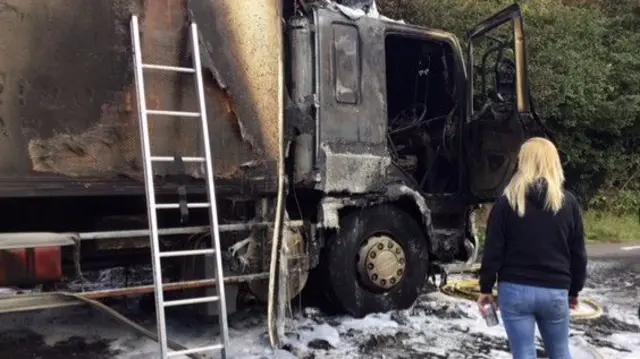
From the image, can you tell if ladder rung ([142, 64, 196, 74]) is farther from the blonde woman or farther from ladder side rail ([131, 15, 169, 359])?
the blonde woman

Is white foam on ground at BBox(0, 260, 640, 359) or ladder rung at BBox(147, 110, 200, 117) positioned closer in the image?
ladder rung at BBox(147, 110, 200, 117)

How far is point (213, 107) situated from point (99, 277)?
2.52 m

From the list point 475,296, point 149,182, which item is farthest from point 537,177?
point 475,296

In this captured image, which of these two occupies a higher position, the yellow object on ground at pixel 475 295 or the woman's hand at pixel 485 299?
the woman's hand at pixel 485 299

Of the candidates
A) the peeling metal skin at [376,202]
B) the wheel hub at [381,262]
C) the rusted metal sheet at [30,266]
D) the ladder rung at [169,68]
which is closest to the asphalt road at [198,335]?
the wheel hub at [381,262]

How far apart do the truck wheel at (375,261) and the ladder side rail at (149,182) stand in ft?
5.72

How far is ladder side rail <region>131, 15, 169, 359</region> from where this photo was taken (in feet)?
12.4

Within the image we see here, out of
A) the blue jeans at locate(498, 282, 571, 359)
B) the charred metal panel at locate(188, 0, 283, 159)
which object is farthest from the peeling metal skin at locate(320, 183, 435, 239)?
the blue jeans at locate(498, 282, 571, 359)

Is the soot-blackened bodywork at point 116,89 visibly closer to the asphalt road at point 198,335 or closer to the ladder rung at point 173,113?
the ladder rung at point 173,113

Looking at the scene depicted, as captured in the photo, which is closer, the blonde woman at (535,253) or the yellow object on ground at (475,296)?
the blonde woman at (535,253)

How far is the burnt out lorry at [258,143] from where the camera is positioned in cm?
386

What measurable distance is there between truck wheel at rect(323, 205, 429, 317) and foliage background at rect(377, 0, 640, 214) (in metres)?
7.47

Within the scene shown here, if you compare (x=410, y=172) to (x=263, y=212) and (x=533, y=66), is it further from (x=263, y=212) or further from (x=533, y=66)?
(x=533, y=66)

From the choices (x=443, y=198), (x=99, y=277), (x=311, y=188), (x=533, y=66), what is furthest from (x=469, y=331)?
(x=533, y=66)
